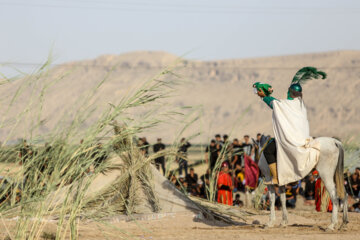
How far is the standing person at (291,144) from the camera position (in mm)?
8789

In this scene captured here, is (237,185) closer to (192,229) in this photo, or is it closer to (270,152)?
(270,152)

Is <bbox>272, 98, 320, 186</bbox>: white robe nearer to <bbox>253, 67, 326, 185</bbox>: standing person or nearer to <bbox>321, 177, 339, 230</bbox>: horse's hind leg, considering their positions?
<bbox>253, 67, 326, 185</bbox>: standing person

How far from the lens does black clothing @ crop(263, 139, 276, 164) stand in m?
9.07

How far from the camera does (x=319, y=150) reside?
881 centimetres

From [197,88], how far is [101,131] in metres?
120

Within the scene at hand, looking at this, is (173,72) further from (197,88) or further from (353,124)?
(197,88)

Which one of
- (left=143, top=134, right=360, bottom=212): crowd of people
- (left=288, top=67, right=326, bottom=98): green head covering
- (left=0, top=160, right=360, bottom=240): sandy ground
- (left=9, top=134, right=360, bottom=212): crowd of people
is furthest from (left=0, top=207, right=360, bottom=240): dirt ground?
(left=143, top=134, right=360, bottom=212): crowd of people

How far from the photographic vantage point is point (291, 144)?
8812mm

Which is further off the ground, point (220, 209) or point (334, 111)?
point (334, 111)

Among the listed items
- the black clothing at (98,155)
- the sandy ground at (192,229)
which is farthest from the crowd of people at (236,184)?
the black clothing at (98,155)

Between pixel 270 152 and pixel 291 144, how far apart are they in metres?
0.41

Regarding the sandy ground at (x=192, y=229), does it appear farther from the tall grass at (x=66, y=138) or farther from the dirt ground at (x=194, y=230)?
the tall grass at (x=66, y=138)

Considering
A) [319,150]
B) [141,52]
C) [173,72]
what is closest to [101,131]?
[173,72]

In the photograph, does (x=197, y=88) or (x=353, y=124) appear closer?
(x=353, y=124)
